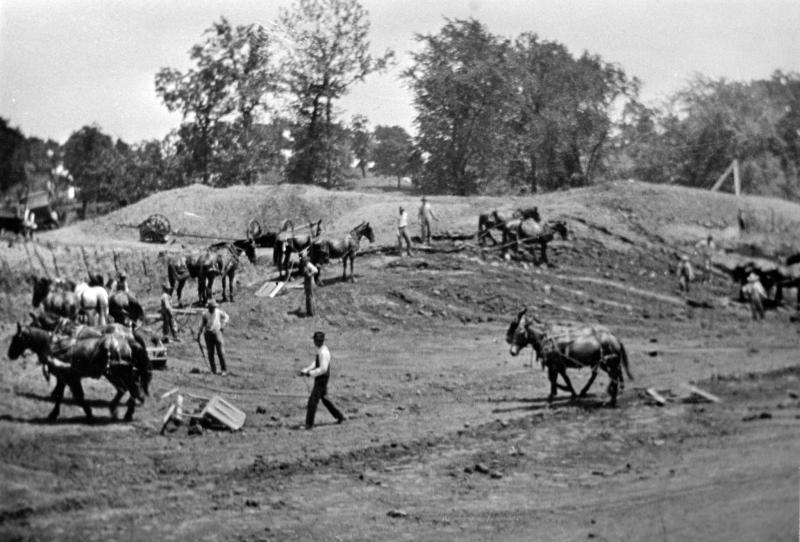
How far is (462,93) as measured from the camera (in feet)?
45.0

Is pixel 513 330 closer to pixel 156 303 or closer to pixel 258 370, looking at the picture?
pixel 258 370

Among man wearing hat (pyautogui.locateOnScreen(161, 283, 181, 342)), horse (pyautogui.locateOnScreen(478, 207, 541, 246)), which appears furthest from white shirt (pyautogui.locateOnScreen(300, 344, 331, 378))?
man wearing hat (pyautogui.locateOnScreen(161, 283, 181, 342))

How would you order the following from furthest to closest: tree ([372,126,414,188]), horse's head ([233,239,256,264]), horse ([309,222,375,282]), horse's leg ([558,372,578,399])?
horse's head ([233,239,256,264]) < horse ([309,222,375,282]) < tree ([372,126,414,188]) < horse's leg ([558,372,578,399])

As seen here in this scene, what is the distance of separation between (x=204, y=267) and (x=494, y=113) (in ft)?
19.1

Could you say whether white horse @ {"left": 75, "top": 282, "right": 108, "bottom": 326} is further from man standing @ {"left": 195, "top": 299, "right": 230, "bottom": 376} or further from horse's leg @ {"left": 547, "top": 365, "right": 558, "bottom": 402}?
horse's leg @ {"left": 547, "top": 365, "right": 558, "bottom": 402}

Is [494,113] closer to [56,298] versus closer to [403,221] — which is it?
[403,221]

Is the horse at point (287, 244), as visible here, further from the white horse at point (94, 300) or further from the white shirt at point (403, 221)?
the white horse at point (94, 300)

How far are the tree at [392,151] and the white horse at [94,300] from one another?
4.46m

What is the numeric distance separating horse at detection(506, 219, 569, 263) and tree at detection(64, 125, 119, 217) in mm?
9006

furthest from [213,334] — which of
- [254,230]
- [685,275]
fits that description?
[254,230]

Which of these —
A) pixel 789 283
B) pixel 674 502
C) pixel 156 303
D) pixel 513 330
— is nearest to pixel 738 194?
pixel 789 283

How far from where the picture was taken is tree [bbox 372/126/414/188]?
14.6 m

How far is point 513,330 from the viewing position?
12617mm

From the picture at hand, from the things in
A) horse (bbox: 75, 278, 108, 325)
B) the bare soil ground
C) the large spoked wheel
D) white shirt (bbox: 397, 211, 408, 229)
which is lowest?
the bare soil ground
